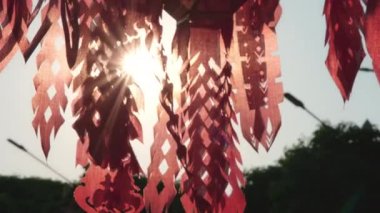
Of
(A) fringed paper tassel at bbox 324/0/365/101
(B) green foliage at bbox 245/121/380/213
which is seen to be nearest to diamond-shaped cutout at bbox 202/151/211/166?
(A) fringed paper tassel at bbox 324/0/365/101

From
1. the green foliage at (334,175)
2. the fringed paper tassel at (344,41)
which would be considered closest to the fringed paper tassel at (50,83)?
the fringed paper tassel at (344,41)

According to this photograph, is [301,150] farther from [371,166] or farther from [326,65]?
[326,65]

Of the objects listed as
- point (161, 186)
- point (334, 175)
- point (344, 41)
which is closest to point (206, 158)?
point (161, 186)

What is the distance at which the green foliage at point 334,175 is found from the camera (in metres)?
37.6

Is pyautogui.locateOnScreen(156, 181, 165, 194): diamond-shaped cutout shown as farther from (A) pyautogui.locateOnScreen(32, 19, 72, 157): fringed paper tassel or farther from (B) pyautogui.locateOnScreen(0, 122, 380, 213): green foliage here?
(B) pyautogui.locateOnScreen(0, 122, 380, 213): green foliage

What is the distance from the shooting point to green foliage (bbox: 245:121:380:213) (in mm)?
37562

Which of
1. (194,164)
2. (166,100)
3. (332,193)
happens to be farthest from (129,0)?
(332,193)

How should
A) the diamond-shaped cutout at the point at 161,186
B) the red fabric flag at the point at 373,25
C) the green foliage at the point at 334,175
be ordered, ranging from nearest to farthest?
the red fabric flag at the point at 373,25, the diamond-shaped cutout at the point at 161,186, the green foliage at the point at 334,175

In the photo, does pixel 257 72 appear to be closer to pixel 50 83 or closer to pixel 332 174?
pixel 50 83

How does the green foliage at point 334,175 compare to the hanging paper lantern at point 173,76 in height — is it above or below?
below

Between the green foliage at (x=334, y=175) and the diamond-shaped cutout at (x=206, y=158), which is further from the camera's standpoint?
the green foliage at (x=334, y=175)

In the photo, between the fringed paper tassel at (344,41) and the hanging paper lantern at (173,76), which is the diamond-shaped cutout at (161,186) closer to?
the hanging paper lantern at (173,76)

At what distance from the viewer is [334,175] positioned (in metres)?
37.6

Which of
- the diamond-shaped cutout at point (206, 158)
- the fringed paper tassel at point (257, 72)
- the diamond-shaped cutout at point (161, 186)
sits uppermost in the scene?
the fringed paper tassel at point (257, 72)
